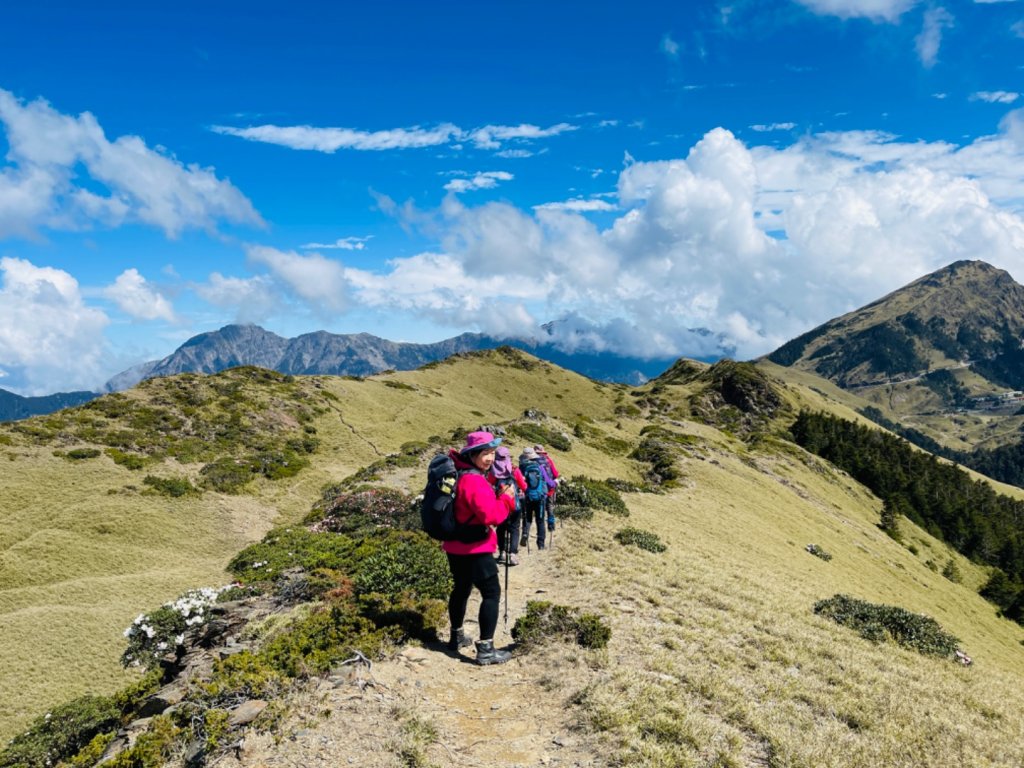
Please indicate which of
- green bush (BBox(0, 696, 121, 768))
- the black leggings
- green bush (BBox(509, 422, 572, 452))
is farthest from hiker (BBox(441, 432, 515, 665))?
green bush (BBox(509, 422, 572, 452))

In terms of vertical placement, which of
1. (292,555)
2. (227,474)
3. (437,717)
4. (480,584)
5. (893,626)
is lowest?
(893,626)

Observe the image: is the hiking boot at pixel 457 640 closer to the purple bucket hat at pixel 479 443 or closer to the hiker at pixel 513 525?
the purple bucket hat at pixel 479 443

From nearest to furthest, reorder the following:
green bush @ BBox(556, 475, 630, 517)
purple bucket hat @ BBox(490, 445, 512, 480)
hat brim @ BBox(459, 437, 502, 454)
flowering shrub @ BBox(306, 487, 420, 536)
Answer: hat brim @ BBox(459, 437, 502, 454) < purple bucket hat @ BBox(490, 445, 512, 480) < flowering shrub @ BBox(306, 487, 420, 536) < green bush @ BBox(556, 475, 630, 517)

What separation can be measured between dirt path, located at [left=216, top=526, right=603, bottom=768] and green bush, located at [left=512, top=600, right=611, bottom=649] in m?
0.44

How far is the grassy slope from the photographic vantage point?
378 inches

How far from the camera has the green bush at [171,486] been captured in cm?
4147

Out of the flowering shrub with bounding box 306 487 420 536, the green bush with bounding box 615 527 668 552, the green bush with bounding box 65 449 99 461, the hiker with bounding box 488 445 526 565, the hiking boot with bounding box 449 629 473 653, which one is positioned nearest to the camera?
the hiking boot with bounding box 449 629 473 653

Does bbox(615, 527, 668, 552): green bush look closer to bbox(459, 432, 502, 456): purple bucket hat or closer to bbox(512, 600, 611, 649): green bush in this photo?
bbox(512, 600, 611, 649): green bush

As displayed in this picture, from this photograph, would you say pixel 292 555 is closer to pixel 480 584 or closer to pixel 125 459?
pixel 480 584

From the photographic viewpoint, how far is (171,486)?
139 ft

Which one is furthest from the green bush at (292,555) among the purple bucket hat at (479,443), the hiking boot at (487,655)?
the purple bucket hat at (479,443)

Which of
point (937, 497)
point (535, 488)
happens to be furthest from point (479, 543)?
point (937, 497)

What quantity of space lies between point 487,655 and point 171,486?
4062 cm

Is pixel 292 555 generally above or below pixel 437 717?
below
